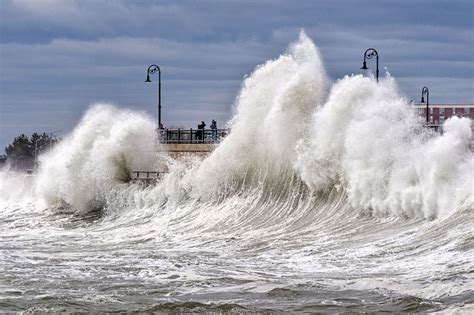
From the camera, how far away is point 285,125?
26672mm

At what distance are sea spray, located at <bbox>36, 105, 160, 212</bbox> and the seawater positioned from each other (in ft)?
0.17

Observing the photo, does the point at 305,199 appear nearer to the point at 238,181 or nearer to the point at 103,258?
the point at 238,181

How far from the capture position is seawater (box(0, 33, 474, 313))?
46.7ft

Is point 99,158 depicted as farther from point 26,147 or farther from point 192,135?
point 26,147

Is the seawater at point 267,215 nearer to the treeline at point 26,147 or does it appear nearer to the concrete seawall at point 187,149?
the concrete seawall at point 187,149

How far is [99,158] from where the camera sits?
3362 centimetres

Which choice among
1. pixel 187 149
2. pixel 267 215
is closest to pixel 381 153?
pixel 267 215

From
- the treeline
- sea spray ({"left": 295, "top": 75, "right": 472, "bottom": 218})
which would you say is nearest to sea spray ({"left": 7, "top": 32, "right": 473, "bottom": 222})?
sea spray ({"left": 295, "top": 75, "right": 472, "bottom": 218})

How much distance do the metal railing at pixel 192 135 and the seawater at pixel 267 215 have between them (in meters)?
1.16

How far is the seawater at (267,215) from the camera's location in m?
14.2

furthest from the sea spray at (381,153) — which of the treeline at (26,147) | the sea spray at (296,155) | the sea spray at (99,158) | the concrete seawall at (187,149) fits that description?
the treeline at (26,147)

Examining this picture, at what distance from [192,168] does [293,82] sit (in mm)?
4386

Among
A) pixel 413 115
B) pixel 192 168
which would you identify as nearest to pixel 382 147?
pixel 413 115

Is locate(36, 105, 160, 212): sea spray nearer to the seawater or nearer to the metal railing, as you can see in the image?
the seawater
